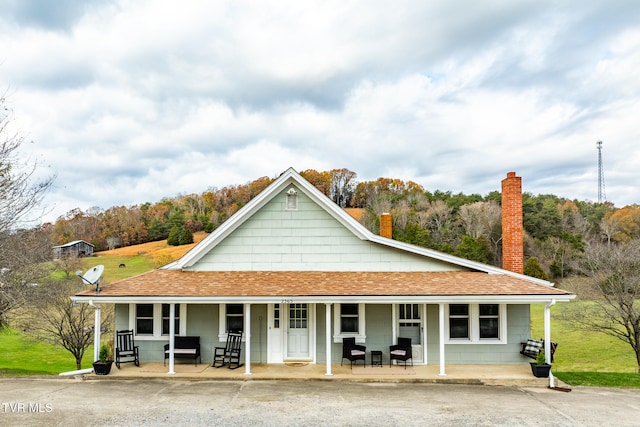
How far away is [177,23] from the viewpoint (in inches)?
537

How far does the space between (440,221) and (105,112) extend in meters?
50.9

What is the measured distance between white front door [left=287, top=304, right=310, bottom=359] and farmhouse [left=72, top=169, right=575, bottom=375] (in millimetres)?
31

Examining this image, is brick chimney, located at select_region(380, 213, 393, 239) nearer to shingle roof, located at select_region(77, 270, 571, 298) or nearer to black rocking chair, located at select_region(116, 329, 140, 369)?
shingle roof, located at select_region(77, 270, 571, 298)

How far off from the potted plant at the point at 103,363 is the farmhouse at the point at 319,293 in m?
1.28

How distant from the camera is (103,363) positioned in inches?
429

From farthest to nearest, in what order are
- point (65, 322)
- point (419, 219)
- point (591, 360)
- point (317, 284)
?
point (419, 219)
point (591, 360)
point (65, 322)
point (317, 284)

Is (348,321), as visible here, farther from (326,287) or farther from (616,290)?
(616,290)

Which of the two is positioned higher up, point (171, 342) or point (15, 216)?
point (15, 216)

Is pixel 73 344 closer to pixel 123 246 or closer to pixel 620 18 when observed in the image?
pixel 620 18

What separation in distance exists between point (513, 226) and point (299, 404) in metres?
8.94

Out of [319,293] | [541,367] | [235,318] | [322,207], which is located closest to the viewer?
[541,367]

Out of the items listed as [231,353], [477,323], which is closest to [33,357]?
[231,353]

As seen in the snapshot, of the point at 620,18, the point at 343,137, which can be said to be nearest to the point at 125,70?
the point at 620,18

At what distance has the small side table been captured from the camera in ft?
38.4
